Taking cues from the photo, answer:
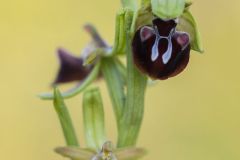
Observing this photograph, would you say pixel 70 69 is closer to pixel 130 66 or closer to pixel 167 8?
pixel 130 66

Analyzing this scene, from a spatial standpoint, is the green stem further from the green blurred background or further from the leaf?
the green blurred background

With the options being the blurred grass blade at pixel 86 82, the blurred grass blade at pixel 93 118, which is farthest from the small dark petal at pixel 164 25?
the blurred grass blade at pixel 86 82

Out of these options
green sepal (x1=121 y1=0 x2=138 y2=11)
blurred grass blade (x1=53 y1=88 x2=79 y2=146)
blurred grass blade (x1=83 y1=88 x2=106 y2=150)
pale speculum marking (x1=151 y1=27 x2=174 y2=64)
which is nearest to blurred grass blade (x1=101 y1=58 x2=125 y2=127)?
blurred grass blade (x1=83 y1=88 x2=106 y2=150)

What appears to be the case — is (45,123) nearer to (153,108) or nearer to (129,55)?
(153,108)

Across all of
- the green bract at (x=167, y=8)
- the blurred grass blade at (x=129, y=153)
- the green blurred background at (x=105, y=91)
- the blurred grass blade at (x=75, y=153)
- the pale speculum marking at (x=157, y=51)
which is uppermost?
the green blurred background at (x=105, y=91)

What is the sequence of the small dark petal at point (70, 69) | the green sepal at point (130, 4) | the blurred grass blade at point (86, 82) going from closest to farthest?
1. the green sepal at point (130, 4)
2. the blurred grass blade at point (86, 82)
3. the small dark petal at point (70, 69)

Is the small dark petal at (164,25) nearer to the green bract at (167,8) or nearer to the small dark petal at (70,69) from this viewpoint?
the green bract at (167,8)
